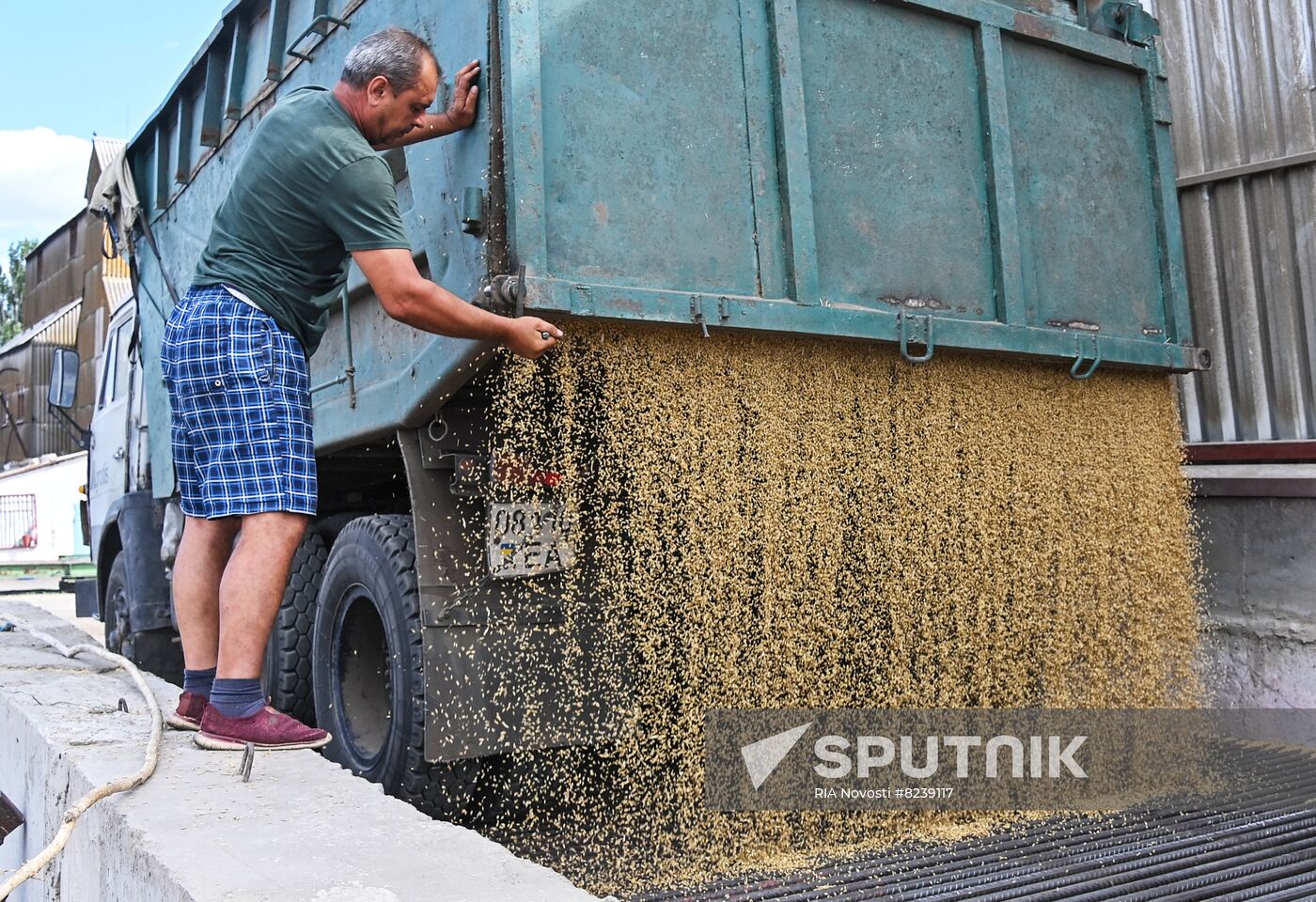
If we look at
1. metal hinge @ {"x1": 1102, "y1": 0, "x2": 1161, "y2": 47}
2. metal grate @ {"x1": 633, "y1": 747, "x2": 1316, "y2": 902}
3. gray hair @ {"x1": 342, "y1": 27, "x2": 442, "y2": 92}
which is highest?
metal hinge @ {"x1": 1102, "y1": 0, "x2": 1161, "y2": 47}

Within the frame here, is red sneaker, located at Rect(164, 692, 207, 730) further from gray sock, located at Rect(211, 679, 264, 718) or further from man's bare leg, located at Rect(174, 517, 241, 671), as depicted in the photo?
gray sock, located at Rect(211, 679, 264, 718)

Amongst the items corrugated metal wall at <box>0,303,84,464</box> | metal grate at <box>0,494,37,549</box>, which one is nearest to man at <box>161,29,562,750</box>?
metal grate at <box>0,494,37,549</box>

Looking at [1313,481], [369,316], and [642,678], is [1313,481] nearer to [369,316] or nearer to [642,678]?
[642,678]

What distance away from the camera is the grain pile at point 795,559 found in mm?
2900

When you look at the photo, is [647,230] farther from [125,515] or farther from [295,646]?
[125,515]

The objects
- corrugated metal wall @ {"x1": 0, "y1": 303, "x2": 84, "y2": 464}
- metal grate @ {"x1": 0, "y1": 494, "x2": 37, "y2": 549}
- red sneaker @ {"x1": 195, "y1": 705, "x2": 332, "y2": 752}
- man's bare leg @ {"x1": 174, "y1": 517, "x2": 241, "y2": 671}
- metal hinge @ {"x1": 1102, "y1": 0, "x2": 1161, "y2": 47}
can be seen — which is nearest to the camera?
red sneaker @ {"x1": 195, "y1": 705, "x2": 332, "y2": 752}

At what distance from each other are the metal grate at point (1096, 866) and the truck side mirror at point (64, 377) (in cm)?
516

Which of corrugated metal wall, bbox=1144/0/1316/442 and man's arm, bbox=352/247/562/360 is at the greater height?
corrugated metal wall, bbox=1144/0/1316/442

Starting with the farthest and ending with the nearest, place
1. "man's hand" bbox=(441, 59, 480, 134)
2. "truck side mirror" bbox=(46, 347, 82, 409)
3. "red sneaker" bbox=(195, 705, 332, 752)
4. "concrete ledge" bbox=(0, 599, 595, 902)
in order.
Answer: "truck side mirror" bbox=(46, 347, 82, 409)
"man's hand" bbox=(441, 59, 480, 134)
"red sneaker" bbox=(195, 705, 332, 752)
"concrete ledge" bbox=(0, 599, 595, 902)

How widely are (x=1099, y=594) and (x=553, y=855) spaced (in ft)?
6.34

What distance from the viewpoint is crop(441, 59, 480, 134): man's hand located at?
2.85 metres

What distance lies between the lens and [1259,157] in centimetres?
485

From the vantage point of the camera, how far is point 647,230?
2902mm

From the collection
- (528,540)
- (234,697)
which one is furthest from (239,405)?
(528,540)
